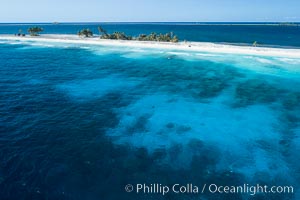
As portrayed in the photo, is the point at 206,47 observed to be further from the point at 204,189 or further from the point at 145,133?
the point at 204,189

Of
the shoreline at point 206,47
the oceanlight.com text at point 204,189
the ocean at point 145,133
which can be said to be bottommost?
the oceanlight.com text at point 204,189

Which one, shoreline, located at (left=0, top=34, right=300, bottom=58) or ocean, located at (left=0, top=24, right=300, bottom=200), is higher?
shoreline, located at (left=0, top=34, right=300, bottom=58)

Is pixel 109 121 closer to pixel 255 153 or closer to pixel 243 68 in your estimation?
pixel 255 153

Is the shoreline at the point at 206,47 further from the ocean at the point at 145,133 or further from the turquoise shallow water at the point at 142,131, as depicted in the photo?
the turquoise shallow water at the point at 142,131

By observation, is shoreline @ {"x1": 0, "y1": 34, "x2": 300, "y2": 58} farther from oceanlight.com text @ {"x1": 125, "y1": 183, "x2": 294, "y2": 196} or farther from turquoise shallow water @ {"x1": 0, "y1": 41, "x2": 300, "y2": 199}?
oceanlight.com text @ {"x1": 125, "y1": 183, "x2": 294, "y2": 196}

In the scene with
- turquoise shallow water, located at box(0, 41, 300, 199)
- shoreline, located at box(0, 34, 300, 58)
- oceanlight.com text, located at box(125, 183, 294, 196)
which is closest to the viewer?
oceanlight.com text, located at box(125, 183, 294, 196)
